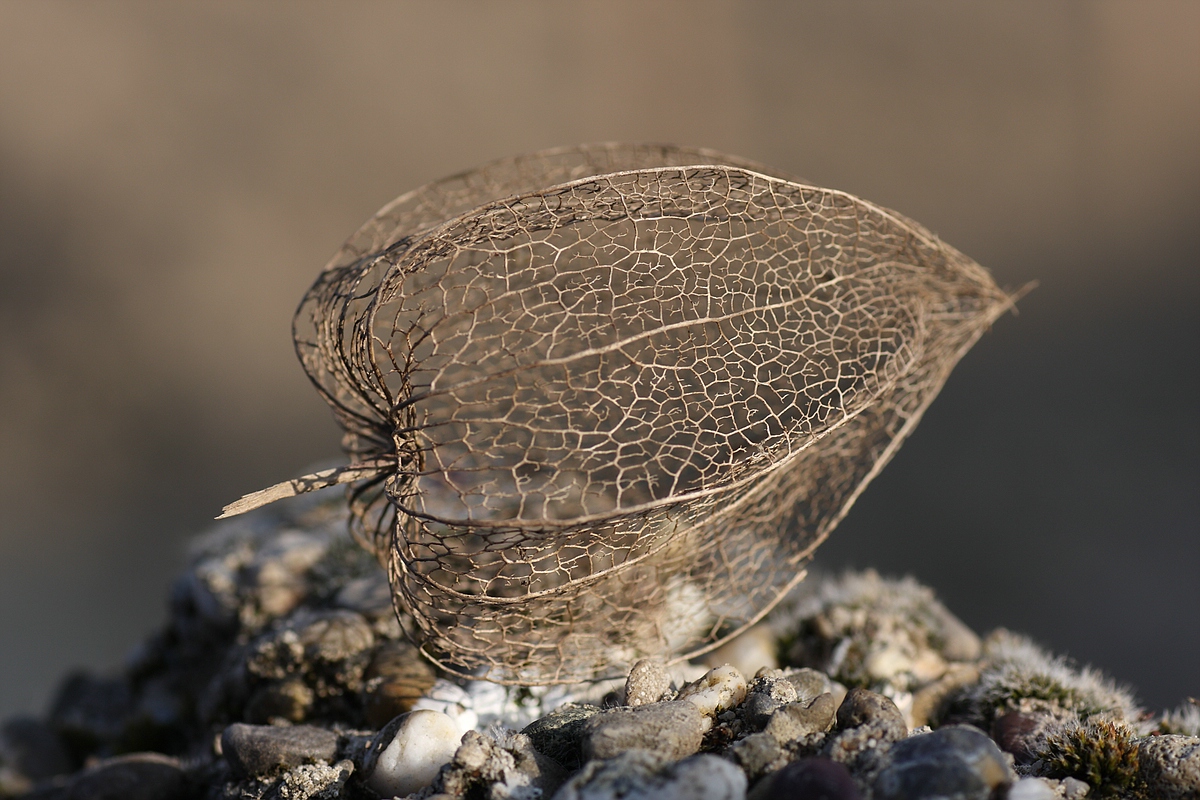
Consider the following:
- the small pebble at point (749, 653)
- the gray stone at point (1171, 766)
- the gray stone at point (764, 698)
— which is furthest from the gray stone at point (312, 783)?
the gray stone at point (1171, 766)

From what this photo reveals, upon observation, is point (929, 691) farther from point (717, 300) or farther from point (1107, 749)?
point (717, 300)

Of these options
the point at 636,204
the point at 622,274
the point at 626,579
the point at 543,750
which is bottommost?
the point at 543,750

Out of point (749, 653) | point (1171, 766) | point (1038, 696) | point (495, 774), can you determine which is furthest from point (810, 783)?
point (749, 653)

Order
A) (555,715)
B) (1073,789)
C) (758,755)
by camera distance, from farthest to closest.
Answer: (555,715) → (1073,789) → (758,755)

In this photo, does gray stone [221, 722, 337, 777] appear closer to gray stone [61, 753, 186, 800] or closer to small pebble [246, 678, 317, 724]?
small pebble [246, 678, 317, 724]

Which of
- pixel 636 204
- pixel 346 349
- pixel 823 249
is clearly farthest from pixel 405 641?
pixel 823 249

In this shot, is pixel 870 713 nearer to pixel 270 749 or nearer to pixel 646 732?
pixel 646 732
